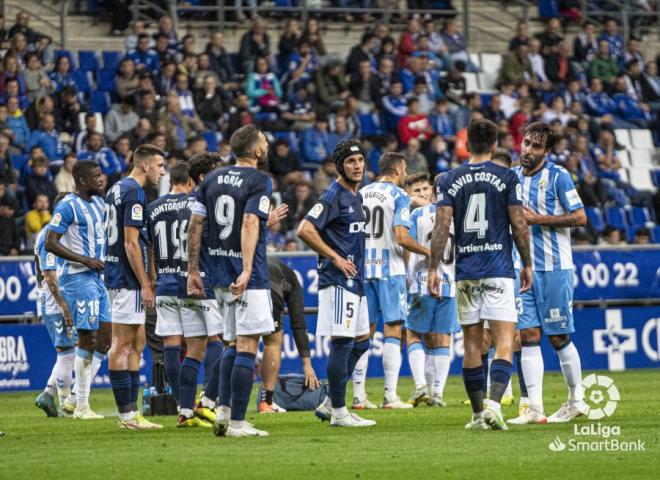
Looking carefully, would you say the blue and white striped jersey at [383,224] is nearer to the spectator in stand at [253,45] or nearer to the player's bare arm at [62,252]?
the player's bare arm at [62,252]

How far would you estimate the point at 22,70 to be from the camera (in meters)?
24.8

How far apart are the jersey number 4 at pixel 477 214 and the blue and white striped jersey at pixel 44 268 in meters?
5.20

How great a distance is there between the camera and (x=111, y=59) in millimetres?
26641

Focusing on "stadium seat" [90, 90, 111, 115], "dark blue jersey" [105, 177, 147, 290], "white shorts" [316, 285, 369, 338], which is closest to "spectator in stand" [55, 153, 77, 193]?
"stadium seat" [90, 90, 111, 115]

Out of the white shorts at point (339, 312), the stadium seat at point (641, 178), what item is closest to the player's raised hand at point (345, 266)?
the white shorts at point (339, 312)

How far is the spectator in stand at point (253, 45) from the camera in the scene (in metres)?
27.6

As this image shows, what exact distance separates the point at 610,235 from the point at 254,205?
15.1m

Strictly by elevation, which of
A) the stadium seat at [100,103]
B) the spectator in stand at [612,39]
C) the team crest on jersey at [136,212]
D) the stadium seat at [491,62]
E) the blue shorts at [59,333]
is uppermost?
the spectator in stand at [612,39]

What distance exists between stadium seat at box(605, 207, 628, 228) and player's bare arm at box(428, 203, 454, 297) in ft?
52.9

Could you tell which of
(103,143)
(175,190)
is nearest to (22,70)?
(103,143)

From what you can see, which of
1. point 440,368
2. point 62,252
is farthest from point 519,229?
point 62,252

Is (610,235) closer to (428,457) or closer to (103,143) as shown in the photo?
(103,143)

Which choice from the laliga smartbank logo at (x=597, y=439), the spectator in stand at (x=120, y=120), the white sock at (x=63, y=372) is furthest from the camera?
the spectator in stand at (x=120, y=120)

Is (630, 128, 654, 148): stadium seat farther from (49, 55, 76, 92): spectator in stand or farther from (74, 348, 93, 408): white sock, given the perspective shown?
(74, 348, 93, 408): white sock
